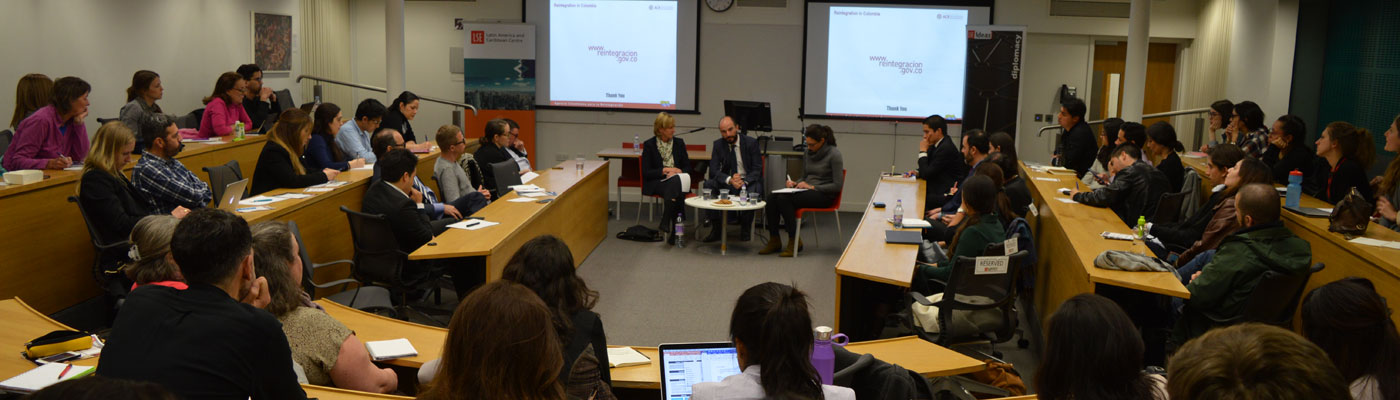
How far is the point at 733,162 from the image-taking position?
30.3ft

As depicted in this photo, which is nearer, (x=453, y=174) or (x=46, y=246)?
(x=46, y=246)

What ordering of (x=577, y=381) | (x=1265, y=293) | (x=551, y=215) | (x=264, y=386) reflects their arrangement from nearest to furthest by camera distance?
1. (x=264, y=386)
2. (x=577, y=381)
3. (x=1265, y=293)
4. (x=551, y=215)

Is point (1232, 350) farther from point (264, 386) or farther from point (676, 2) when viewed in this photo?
point (676, 2)

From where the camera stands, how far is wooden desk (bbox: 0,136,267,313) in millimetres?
A: 5219

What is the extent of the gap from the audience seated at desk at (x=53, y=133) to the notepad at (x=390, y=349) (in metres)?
3.68

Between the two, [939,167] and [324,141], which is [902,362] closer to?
[939,167]

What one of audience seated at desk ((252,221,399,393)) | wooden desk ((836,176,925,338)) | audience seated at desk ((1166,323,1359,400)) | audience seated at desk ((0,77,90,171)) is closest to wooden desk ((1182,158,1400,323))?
wooden desk ((836,176,925,338))

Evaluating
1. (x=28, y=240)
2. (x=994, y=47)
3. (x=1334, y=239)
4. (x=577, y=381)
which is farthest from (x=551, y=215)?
(x=994, y=47)

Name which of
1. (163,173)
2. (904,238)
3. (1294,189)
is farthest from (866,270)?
(163,173)

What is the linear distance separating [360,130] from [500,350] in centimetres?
642

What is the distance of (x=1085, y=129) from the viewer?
28.9 ft

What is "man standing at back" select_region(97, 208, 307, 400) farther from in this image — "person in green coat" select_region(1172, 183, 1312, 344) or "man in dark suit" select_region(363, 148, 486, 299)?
"person in green coat" select_region(1172, 183, 1312, 344)

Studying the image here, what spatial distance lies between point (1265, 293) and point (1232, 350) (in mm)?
3061

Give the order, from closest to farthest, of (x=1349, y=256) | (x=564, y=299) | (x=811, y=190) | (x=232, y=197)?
(x=564, y=299), (x=1349, y=256), (x=232, y=197), (x=811, y=190)
